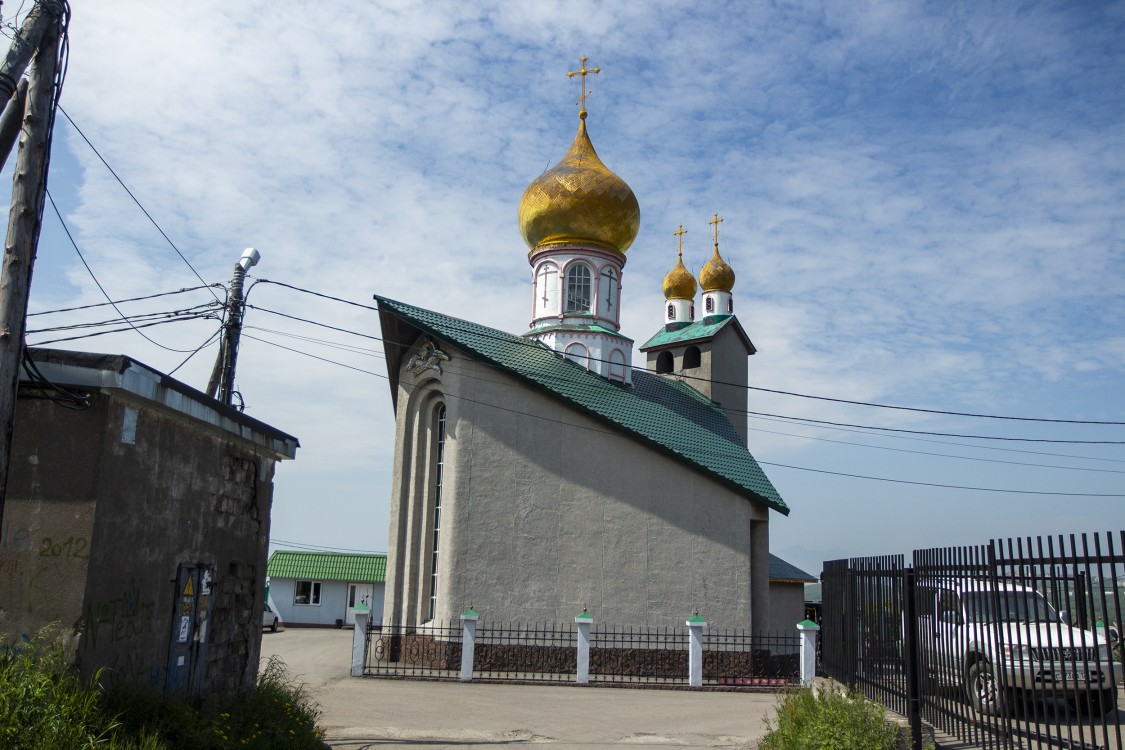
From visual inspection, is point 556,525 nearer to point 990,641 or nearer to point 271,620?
point 990,641

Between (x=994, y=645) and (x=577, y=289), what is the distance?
17708mm

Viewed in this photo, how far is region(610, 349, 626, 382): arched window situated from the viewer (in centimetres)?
2344

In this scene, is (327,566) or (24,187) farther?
(327,566)

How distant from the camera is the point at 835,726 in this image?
788cm

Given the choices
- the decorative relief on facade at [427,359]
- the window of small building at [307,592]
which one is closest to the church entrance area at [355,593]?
the window of small building at [307,592]

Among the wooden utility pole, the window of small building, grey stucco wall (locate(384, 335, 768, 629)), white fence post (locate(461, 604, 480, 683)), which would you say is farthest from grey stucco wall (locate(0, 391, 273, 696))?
the window of small building

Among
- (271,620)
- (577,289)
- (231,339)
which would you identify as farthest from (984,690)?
(271,620)

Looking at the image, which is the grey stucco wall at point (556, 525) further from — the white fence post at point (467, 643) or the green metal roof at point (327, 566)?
the green metal roof at point (327, 566)

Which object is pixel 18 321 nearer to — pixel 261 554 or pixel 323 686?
pixel 261 554

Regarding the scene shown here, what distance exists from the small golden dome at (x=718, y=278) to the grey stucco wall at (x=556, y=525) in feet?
45.8

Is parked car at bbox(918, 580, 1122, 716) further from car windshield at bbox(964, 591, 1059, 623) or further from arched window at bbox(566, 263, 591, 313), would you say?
arched window at bbox(566, 263, 591, 313)

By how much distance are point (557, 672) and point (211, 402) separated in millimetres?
11514

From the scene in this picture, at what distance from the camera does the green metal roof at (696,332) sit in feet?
101

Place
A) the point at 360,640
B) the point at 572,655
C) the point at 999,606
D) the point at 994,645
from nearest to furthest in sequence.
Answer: the point at 999,606, the point at 994,645, the point at 360,640, the point at 572,655
